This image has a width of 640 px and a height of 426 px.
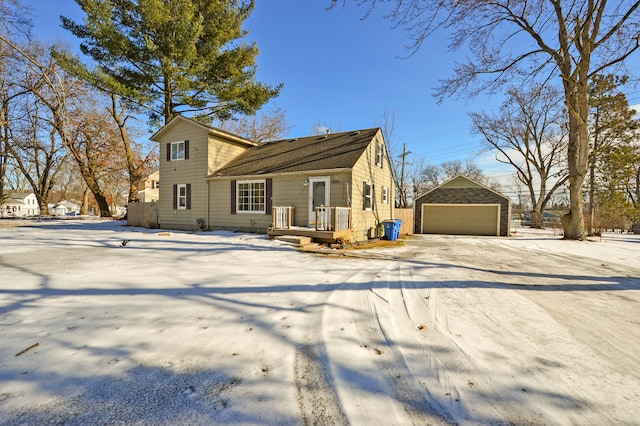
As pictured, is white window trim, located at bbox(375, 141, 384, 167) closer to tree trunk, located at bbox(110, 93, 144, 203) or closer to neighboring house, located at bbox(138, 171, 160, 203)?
tree trunk, located at bbox(110, 93, 144, 203)

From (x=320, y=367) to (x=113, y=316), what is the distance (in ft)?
7.73

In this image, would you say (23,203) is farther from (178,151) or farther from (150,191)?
(178,151)

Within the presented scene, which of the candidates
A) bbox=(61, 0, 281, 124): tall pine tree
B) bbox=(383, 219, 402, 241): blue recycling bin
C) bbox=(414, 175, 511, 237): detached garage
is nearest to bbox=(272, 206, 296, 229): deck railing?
bbox=(383, 219, 402, 241): blue recycling bin

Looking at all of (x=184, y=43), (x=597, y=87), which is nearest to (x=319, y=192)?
(x=184, y=43)

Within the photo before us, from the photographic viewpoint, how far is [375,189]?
13.4 metres

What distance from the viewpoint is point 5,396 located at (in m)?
1.72

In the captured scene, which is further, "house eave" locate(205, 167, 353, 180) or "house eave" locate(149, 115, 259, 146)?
→ "house eave" locate(149, 115, 259, 146)

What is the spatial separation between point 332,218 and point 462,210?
13781 mm

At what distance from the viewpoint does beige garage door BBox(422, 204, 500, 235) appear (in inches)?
733

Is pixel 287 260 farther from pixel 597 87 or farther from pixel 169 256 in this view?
pixel 597 87

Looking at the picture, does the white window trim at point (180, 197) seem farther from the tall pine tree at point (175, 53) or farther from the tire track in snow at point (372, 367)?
the tire track in snow at point (372, 367)

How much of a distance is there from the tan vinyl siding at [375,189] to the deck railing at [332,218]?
751mm

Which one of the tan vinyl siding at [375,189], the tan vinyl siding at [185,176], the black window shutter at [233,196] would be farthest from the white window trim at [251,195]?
the tan vinyl siding at [375,189]

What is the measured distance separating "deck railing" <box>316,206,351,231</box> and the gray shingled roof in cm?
177
